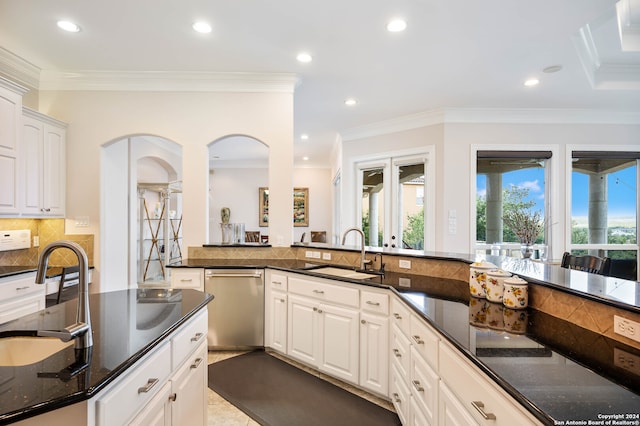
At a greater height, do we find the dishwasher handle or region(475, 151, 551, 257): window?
region(475, 151, 551, 257): window

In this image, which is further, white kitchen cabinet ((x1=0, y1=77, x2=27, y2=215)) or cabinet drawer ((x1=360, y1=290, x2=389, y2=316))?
white kitchen cabinet ((x1=0, y1=77, x2=27, y2=215))

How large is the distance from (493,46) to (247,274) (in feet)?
10.3

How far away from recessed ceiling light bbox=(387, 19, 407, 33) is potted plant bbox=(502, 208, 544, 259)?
3135 millimetres

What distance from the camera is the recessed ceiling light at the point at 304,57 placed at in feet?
9.95

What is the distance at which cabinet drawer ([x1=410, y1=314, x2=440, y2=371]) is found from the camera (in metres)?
1.41

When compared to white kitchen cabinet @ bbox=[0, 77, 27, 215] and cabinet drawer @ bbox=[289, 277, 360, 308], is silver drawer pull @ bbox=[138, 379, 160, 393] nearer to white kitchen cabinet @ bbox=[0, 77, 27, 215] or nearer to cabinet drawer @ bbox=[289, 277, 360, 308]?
cabinet drawer @ bbox=[289, 277, 360, 308]

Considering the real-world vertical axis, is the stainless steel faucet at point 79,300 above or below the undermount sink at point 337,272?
above

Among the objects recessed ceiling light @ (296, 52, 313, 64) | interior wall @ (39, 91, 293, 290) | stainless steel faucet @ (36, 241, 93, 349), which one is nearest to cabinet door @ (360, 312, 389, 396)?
interior wall @ (39, 91, 293, 290)

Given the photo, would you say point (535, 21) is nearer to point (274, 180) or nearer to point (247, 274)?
point (274, 180)

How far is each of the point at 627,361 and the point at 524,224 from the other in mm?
3908

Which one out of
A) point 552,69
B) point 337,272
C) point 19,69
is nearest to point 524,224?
point 552,69

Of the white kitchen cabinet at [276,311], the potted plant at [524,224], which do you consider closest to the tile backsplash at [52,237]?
the white kitchen cabinet at [276,311]

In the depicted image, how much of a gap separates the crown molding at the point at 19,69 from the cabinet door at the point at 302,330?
3500 mm

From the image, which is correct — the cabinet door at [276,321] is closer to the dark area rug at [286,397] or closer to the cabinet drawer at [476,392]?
the dark area rug at [286,397]
